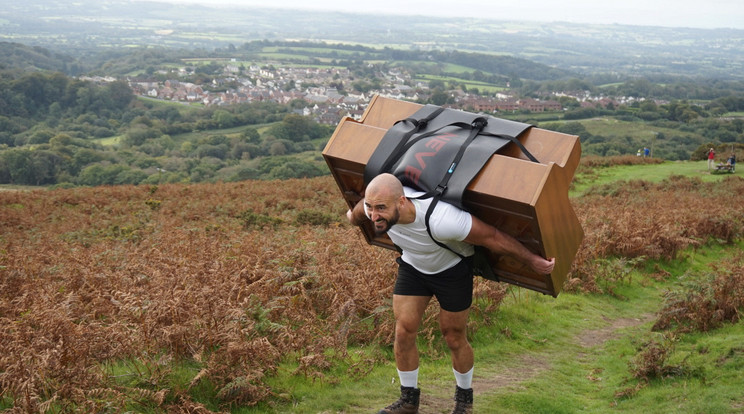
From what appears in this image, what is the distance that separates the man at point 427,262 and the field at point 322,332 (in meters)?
0.68

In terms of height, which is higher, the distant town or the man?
the man

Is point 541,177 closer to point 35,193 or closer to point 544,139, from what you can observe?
point 544,139

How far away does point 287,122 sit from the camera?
3770 inches

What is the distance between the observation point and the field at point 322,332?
18.4ft

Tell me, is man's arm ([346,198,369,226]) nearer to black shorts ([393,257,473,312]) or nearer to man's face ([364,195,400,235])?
black shorts ([393,257,473,312])

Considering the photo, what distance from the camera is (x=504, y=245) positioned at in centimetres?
505

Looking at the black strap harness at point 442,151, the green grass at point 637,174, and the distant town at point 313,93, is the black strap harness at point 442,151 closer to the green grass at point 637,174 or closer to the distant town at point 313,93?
the green grass at point 637,174

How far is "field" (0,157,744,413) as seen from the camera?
221 inches

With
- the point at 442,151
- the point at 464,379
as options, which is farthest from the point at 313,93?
the point at 442,151

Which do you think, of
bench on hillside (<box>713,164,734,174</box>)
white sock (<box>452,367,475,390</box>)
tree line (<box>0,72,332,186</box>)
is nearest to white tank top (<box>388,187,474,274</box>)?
white sock (<box>452,367,475,390</box>)

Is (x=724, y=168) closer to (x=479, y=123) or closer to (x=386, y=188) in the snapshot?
(x=479, y=123)

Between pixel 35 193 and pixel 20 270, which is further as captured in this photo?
pixel 35 193

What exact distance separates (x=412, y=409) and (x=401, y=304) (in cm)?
108

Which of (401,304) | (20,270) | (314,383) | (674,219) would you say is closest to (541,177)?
(401,304)
